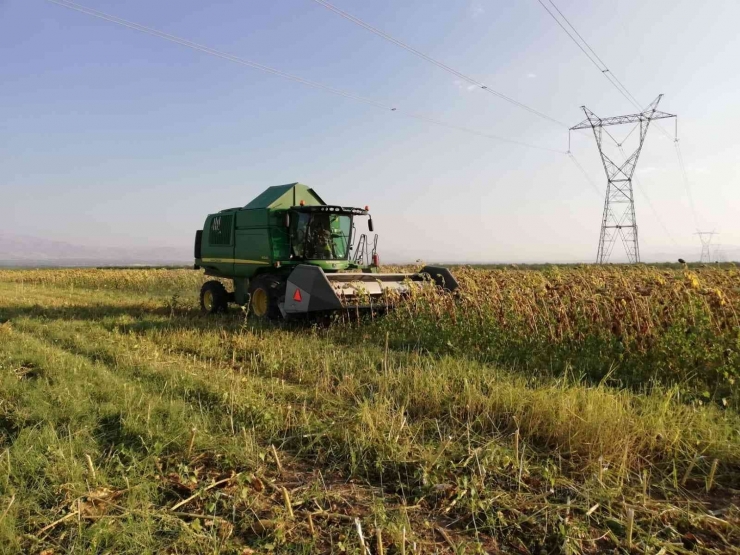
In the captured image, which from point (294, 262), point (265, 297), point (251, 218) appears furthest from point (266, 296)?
point (251, 218)

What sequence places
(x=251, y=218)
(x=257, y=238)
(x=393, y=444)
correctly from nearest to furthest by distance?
1. (x=393, y=444)
2. (x=257, y=238)
3. (x=251, y=218)

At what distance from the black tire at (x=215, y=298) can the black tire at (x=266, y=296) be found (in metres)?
1.65

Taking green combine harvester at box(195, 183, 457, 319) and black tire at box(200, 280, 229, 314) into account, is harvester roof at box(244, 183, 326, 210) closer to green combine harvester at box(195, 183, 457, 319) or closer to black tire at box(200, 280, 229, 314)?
green combine harvester at box(195, 183, 457, 319)

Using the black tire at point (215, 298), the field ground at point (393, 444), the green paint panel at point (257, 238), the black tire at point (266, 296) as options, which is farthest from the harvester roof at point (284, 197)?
the field ground at point (393, 444)

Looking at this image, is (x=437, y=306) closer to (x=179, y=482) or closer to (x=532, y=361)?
(x=532, y=361)

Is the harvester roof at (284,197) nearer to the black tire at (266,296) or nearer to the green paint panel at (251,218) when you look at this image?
the green paint panel at (251,218)

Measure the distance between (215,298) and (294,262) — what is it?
2973mm

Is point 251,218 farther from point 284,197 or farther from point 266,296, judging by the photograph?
point 266,296

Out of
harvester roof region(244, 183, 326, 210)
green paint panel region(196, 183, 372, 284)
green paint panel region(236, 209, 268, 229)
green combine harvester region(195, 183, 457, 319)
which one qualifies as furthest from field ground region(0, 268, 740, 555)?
harvester roof region(244, 183, 326, 210)

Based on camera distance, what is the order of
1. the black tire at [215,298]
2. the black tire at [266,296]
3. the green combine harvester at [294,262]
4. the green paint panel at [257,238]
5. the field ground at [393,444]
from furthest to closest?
the black tire at [215,298] → the green paint panel at [257,238] → the black tire at [266,296] → the green combine harvester at [294,262] → the field ground at [393,444]

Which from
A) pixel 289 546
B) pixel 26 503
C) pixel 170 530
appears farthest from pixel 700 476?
pixel 26 503

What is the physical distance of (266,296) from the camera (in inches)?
383

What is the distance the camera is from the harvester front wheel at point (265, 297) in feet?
31.0

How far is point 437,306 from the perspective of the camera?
307 inches
